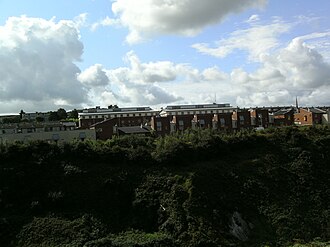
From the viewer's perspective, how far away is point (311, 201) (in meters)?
26.5

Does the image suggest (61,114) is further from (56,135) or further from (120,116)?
(56,135)

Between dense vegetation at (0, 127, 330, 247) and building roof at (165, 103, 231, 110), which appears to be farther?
building roof at (165, 103, 231, 110)

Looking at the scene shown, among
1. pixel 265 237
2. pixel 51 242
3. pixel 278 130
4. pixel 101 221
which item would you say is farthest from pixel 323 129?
pixel 51 242

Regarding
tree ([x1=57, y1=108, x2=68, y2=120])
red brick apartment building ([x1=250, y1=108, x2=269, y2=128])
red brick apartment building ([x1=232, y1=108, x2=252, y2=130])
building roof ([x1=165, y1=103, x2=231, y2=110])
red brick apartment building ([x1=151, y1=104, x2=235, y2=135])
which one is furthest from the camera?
tree ([x1=57, y1=108, x2=68, y2=120])

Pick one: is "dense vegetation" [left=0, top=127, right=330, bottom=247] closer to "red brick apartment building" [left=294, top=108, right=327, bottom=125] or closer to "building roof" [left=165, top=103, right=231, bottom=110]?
"red brick apartment building" [left=294, top=108, right=327, bottom=125]

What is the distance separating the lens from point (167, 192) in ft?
82.7

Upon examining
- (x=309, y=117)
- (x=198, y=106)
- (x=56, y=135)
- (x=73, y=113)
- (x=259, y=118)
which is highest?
(x=73, y=113)

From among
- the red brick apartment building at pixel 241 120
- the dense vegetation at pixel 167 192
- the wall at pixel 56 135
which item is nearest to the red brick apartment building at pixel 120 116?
the red brick apartment building at pixel 241 120

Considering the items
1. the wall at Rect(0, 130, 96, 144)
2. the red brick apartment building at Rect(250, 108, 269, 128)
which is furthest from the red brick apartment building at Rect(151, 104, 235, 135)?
the wall at Rect(0, 130, 96, 144)

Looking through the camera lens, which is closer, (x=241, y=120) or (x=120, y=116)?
(x=241, y=120)

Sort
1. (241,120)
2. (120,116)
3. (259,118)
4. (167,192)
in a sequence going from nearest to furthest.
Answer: (167,192)
(241,120)
(259,118)
(120,116)

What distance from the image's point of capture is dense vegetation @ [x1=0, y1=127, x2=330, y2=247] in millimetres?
21641

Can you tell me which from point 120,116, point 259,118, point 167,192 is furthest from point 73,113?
point 167,192

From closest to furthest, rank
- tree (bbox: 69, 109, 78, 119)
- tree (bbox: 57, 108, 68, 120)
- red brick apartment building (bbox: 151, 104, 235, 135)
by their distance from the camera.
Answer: red brick apartment building (bbox: 151, 104, 235, 135) < tree (bbox: 57, 108, 68, 120) < tree (bbox: 69, 109, 78, 119)
